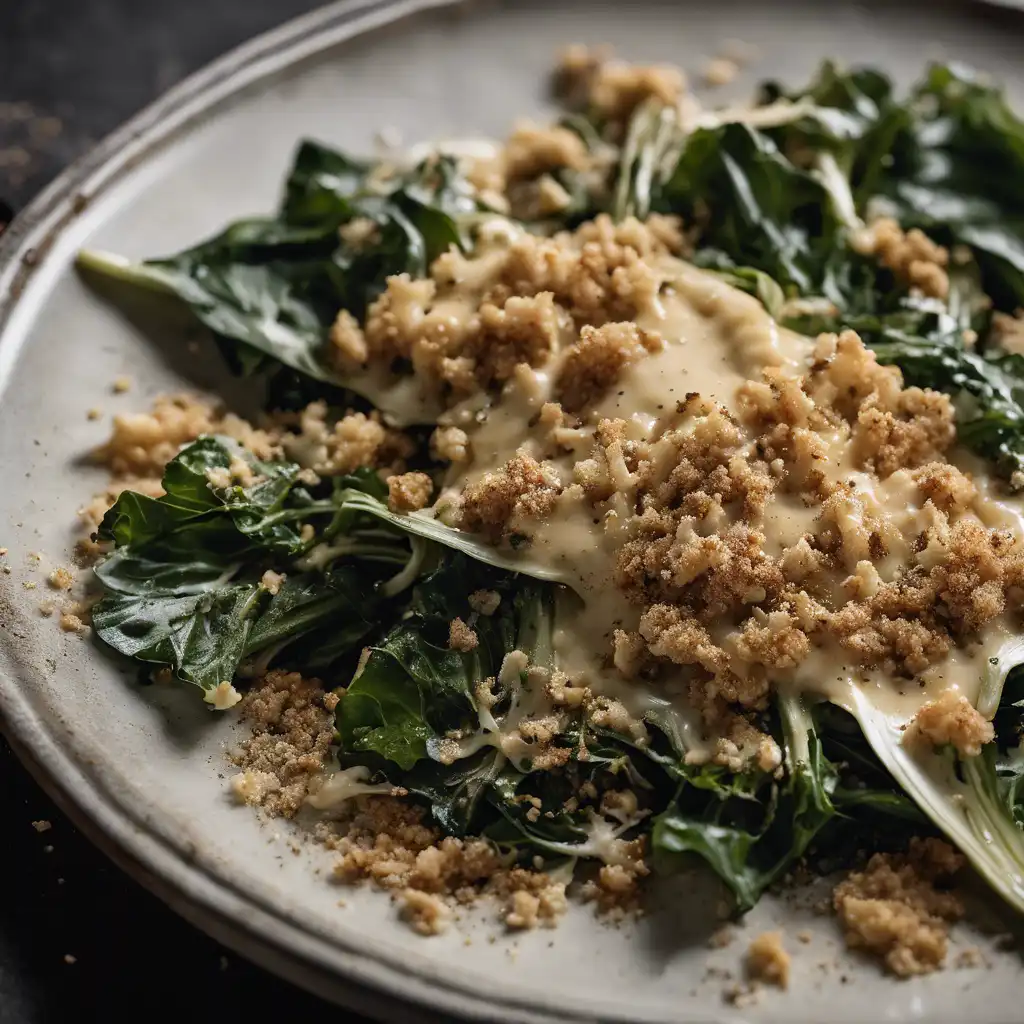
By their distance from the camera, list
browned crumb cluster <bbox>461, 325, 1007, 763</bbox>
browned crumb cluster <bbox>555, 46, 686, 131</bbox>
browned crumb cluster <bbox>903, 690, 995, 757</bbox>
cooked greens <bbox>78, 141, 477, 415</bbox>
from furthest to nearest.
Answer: browned crumb cluster <bbox>555, 46, 686, 131</bbox> → cooked greens <bbox>78, 141, 477, 415</bbox> → browned crumb cluster <bbox>461, 325, 1007, 763</bbox> → browned crumb cluster <bbox>903, 690, 995, 757</bbox>

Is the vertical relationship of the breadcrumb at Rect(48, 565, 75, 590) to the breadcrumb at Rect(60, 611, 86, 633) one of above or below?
above

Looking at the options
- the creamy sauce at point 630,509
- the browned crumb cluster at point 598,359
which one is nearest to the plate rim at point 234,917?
the creamy sauce at point 630,509

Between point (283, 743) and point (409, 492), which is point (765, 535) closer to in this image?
point (409, 492)

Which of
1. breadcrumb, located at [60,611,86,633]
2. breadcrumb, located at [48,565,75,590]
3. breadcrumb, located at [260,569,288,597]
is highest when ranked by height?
breadcrumb, located at [260,569,288,597]

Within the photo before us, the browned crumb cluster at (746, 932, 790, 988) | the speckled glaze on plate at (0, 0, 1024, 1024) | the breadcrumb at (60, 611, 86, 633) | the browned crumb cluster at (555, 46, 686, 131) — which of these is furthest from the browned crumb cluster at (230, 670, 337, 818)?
the browned crumb cluster at (555, 46, 686, 131)

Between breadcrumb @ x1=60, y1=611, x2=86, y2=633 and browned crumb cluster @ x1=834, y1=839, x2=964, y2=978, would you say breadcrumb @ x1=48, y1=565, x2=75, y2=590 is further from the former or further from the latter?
browned crumb cluster @ x1=834, y1=839, x2=964, y2=978

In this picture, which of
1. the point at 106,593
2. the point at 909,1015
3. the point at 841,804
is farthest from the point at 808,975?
the point at 106,593

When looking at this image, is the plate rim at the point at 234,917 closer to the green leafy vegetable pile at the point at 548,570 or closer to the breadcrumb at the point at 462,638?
the green leafy vegetable pile at the point at 548,570
